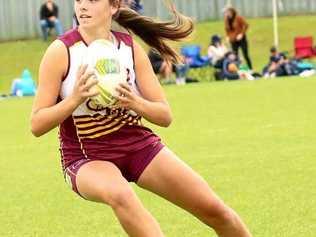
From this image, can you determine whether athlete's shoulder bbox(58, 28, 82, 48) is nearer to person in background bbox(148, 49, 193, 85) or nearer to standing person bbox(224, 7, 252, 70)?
person in background bbox(148, 49, 193, 85)

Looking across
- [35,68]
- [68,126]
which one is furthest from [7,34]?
[68,126]

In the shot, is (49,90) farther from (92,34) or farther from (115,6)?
(115,6)

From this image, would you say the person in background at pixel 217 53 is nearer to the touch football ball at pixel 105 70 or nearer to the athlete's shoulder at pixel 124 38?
the athlete's shoulder at pixel 124 38

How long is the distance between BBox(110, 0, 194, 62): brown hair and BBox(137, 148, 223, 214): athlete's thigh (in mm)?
879

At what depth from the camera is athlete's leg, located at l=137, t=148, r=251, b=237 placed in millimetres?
5926

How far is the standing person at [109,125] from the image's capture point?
5.69 m

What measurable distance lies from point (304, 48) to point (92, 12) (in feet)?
94.1

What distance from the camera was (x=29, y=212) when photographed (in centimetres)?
964

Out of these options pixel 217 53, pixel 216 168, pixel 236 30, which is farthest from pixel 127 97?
pixel 236 30

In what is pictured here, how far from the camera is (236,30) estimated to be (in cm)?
3191

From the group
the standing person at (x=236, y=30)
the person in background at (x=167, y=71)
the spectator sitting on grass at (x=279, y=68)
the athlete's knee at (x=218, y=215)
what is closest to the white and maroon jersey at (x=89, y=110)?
the athlete's knee at (x=218, y=215)

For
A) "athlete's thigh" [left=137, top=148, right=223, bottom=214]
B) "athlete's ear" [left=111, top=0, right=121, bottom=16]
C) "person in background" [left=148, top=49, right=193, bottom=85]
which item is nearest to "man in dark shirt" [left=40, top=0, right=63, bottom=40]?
"person in background" [left=148, top=49, right=193, bottom=85]

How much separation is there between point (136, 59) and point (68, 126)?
1.83 feet

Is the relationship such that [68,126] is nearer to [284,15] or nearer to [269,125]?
[269,125]
